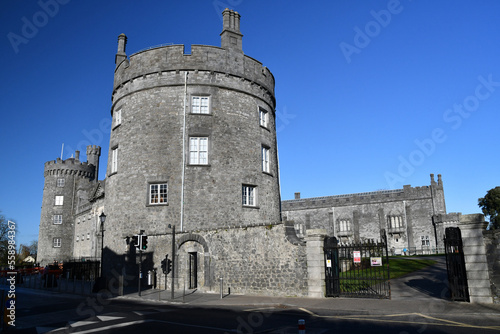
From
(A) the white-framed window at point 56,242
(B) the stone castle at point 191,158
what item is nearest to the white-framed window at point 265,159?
(B) the stone castle at point 191,158

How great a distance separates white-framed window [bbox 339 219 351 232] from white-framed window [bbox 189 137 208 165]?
139 feet

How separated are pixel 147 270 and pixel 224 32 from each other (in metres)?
17.7

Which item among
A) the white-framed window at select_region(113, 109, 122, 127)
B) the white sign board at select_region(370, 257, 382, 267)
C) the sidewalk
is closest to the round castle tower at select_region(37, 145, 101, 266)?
the white-framed window at select_region(113, 109, 122, 127)

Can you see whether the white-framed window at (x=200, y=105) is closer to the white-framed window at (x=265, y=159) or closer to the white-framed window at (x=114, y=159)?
the white-framed window at (x=265, y=159)

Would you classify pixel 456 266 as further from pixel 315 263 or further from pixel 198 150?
pixel 198 150

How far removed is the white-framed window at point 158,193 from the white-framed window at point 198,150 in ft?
8.28

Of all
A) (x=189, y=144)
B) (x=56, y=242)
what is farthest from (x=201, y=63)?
(x=56, y=242)

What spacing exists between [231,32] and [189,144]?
30.2ft

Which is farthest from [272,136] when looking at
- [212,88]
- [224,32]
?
[224,32]

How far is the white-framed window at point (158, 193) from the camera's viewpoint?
24.5 m

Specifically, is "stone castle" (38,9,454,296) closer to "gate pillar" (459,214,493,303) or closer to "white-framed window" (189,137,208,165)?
"white-framed window" (189,137,208,165)

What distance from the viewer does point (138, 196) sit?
81.1 ft

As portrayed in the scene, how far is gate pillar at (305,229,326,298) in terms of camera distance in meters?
15.8

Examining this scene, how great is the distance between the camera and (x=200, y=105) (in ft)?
85.1
